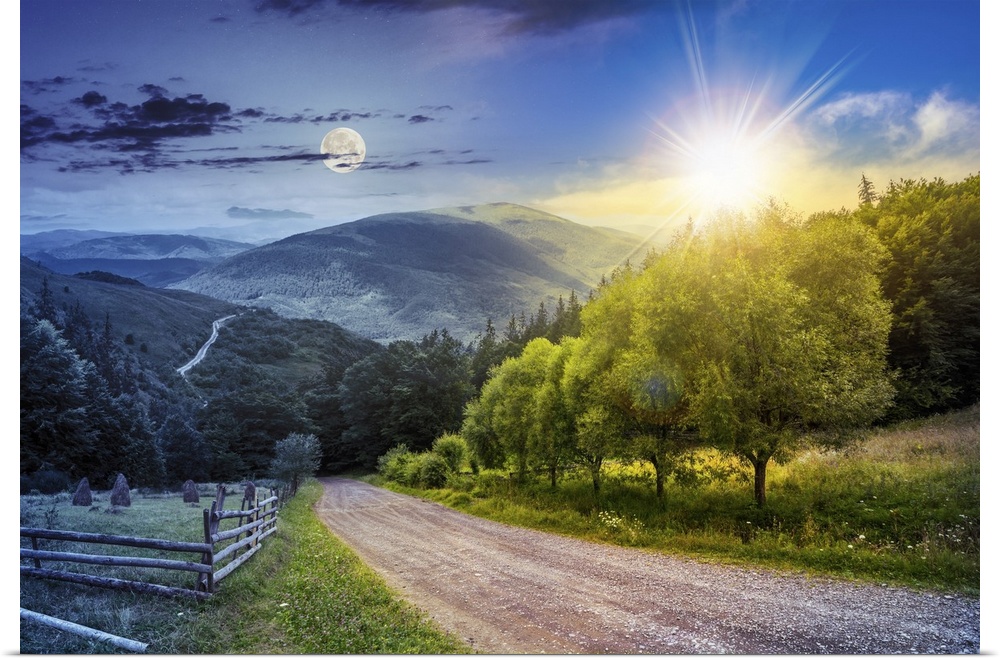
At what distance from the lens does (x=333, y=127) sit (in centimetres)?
1309

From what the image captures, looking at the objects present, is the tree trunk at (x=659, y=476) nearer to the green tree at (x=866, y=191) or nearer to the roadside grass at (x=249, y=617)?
the green tree at (x=866, y=191)

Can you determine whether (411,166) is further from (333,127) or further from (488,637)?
(488,637)

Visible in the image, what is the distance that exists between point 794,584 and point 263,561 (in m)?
10.1

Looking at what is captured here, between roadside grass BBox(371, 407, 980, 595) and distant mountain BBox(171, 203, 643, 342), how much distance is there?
421 inches

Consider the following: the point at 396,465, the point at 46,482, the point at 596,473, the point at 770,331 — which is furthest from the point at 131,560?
the point at 396,465

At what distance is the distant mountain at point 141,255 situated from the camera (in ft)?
46.5

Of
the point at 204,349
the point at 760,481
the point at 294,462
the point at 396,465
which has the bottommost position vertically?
the point at 396,465

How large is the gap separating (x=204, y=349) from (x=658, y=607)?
132 ft

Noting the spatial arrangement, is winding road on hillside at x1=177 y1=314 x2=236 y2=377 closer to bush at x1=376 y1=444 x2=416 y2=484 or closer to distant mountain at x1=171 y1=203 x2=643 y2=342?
distant mountain at x1=171 y1=203 x2=643 y2=342

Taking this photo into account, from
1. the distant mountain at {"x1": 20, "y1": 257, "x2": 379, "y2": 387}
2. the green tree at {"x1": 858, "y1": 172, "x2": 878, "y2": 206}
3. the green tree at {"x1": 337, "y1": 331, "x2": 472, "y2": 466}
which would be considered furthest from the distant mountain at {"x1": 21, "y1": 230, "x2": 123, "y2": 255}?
the green tree at {"x1": 337, "y1": 331, "x2": 472, "y2": 466}

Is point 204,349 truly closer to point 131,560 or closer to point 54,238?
point 54,238

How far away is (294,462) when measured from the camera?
112 feet

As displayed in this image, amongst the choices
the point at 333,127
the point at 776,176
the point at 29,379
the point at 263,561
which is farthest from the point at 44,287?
the point at 776,176

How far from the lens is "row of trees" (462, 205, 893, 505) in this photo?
1273 centimetres
